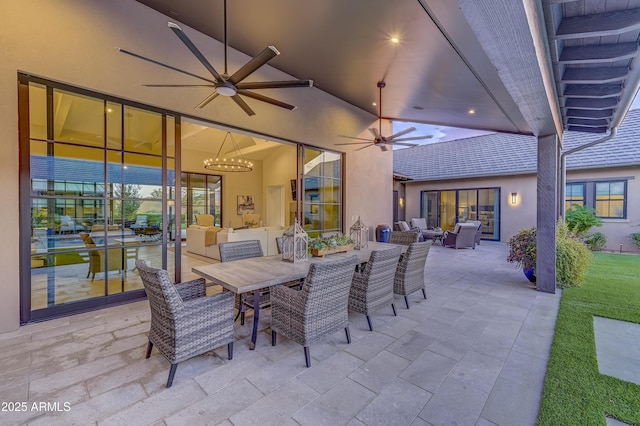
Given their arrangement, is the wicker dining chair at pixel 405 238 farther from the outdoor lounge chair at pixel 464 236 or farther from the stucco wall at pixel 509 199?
the stucco wall at pixel 509 199

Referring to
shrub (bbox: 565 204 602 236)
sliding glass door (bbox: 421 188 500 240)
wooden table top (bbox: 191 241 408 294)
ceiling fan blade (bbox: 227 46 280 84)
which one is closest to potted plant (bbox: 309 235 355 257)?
wooden table top (bbox: 191 241 408 294)

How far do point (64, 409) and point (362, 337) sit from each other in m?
2.46

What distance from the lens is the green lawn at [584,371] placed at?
1861 millimetres

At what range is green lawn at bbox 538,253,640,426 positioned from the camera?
6.11 feet

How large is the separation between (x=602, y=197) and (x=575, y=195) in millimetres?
638

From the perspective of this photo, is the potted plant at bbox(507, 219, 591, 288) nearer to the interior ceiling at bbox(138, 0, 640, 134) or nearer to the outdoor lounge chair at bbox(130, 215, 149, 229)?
the interior ceiling at bbox(138, 0, 640, 134)

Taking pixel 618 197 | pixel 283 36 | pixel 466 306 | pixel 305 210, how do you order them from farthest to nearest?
pixel 618 197 < pixel 305 210 < pixel 283 36 < pixel 466 306

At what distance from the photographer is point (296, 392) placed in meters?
2.07

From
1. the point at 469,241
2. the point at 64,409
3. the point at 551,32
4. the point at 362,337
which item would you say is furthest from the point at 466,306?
the point at 469,241

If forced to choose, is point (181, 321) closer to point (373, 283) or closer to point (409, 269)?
point (373, 283)

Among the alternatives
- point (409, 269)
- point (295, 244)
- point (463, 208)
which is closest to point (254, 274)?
point (295, 244)

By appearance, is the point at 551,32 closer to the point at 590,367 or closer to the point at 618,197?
the point at 590,367

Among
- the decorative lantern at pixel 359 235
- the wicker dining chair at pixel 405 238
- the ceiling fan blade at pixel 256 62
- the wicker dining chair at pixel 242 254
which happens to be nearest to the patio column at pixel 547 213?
the wicker dining chair at pixel 405 238

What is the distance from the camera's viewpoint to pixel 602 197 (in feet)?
28.1
